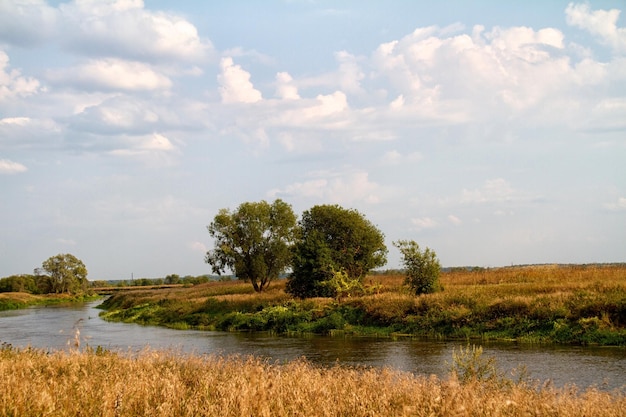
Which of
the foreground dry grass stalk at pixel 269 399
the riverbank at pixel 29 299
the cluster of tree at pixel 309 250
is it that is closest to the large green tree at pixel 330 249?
the cluster of tree at pixel 309 250

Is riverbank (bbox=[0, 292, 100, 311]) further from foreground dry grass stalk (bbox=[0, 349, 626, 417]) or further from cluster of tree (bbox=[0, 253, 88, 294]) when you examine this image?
foreground dry grass stalk (bbox=[0, 349, 626, 417])

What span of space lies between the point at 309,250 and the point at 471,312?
52.4 ft

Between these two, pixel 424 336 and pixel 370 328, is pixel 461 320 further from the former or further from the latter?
pixel 370 328

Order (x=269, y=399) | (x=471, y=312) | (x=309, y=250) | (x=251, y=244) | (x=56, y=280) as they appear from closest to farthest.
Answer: (x=269, y=399) < (x=471, y=312) < (x=309, y=250) < (x=251, y=244) < (x=56, y=280)

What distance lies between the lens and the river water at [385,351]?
17.7 meters

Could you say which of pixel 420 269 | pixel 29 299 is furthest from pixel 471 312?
pixel 29 299

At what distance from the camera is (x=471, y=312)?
95.0 feet

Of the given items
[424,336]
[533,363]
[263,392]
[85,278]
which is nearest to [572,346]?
[533,363]

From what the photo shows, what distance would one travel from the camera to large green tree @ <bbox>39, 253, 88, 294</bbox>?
10819 cm

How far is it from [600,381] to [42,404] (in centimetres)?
1503

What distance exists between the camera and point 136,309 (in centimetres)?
5441

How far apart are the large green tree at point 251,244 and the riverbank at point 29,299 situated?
109 feet

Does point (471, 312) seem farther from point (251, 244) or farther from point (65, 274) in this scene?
point (65, 274)

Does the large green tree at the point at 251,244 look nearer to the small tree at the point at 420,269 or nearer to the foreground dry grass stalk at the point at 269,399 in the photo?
the small tree at the point at 420,269
